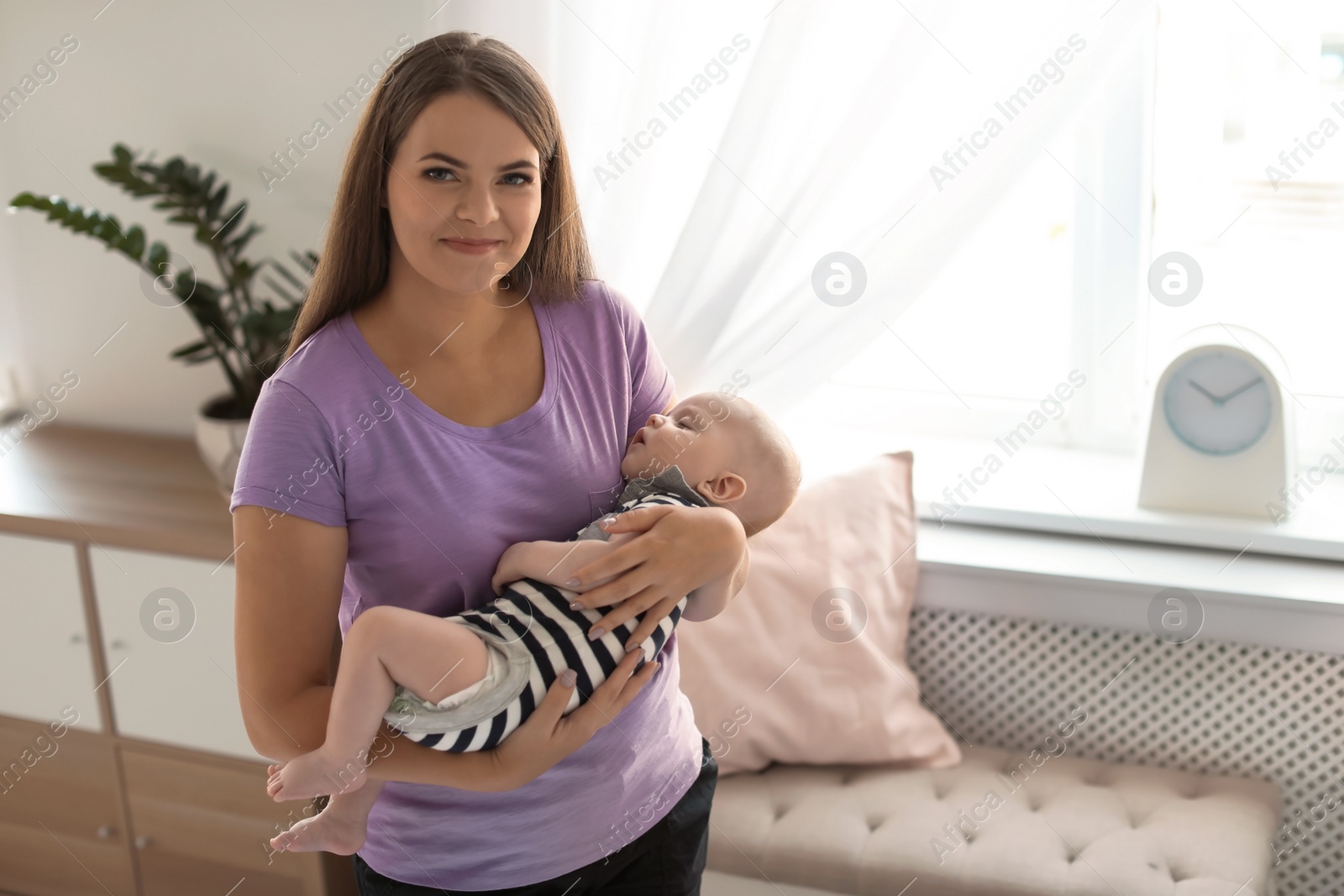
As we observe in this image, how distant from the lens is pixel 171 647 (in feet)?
6.90

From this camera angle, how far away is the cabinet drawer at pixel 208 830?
2096 millimetres

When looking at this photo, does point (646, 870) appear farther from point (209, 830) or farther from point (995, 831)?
point (209, 830)

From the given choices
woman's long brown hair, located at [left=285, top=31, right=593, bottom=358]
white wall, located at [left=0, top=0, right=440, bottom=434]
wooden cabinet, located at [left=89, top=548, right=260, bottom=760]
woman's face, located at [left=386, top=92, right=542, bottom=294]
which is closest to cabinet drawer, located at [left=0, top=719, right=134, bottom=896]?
wooden cabinet, located at [left=89, top=548, right=260, bottom=760]

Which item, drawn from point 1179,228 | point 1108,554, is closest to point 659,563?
point 1108,554

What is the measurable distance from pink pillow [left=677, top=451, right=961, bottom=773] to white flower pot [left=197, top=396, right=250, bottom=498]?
95 centimetres

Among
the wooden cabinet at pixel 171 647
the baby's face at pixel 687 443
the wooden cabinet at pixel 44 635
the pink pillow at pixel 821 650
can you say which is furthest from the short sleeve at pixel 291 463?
the wooden cabinet at pixel 44 635

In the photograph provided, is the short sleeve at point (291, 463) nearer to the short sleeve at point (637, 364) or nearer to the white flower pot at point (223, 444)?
the short sleeve at point (637, 364)

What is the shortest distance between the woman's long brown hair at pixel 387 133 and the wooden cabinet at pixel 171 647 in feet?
3.36

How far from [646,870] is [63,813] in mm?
1622

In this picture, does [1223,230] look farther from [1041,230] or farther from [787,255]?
[787,255]

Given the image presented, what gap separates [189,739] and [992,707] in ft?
5.02

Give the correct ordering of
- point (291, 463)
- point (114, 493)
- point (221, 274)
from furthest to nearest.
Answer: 1. point (221, 274)
2. point (114, 493)
3. point (291, 463)

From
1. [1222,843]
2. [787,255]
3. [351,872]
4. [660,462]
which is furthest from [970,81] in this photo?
[351,872]

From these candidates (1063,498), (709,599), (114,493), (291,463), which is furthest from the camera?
(114,493)
